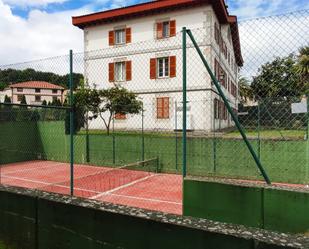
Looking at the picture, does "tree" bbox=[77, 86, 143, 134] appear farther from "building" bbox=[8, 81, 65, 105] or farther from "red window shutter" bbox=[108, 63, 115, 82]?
"red window shutter" bbox=[108, 63, 115, 82]

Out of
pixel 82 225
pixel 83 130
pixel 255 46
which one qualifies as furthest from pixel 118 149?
pixel 82 225

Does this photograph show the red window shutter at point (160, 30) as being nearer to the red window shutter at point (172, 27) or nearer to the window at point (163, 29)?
the window at point (163, 29)

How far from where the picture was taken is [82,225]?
305 centimetres

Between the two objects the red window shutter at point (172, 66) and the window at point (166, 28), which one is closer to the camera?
the red window shutter at point (172, 66)

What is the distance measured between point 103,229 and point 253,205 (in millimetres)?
2246

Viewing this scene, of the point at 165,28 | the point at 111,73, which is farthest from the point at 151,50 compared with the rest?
the point at 165,28

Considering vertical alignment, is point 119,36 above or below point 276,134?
above

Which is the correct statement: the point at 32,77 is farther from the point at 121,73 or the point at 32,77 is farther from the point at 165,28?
the point at 165,28

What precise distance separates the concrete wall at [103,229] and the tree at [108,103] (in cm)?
1034

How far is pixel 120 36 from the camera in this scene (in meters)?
24.5

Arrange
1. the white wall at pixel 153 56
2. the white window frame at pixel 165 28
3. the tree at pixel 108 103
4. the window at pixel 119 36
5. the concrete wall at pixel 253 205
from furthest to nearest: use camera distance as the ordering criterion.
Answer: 1. the window at pixel 119 36
2. the white window frame at pixel 165 28
3. the white wall at pixel 153 56
4. the tree at pixel 108 103
5. the concrete wall at pixel 253 205

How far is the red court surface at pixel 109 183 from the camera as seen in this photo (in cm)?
936

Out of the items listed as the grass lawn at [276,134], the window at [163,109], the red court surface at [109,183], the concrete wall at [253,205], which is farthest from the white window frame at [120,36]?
the concrete wall at [253,205]

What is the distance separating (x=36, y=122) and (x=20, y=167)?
3360mm
